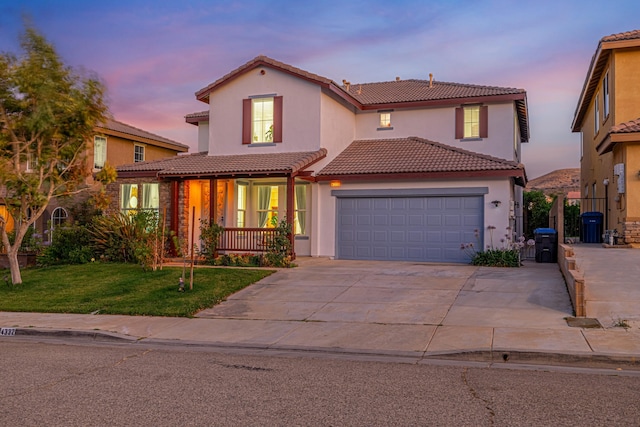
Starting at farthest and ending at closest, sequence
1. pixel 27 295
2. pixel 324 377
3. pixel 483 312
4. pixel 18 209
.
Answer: pixel 18 209, pixel 27 295, pixel 483 312, pixel 324 377

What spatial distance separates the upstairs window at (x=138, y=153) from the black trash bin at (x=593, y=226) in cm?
2061

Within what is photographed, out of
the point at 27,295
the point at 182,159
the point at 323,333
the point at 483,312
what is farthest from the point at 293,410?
the point at 182,159

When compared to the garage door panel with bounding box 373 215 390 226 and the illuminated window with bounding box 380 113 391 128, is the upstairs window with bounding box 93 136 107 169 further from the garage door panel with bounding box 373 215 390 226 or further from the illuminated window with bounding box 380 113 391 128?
the garage door panel with bounding box 373 215 390 226

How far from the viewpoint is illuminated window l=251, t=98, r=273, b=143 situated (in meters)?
21.1

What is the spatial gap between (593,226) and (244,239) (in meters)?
12.2

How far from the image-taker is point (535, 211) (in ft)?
101

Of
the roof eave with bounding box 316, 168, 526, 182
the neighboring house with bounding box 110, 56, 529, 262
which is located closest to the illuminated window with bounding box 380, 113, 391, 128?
the neighboring house with bounding box 110, 56, 529, 262

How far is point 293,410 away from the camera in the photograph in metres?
5.82

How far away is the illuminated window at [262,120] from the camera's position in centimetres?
2109

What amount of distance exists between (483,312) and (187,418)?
7.03 m

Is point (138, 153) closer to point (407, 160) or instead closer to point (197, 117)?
point (197, 117)

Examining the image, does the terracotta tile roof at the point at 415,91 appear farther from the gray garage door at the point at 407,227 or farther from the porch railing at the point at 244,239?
the porch railing at the point at 244,239

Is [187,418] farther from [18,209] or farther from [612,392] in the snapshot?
[18,209]

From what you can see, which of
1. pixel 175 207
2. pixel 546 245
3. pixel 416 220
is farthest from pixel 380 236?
pixel 175 207
